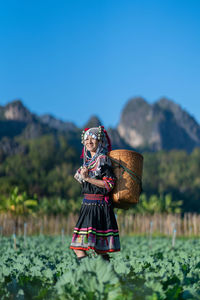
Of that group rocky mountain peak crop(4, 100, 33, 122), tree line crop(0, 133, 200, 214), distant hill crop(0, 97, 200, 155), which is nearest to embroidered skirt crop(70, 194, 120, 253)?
tree line crop(0, 133, 200, 214)

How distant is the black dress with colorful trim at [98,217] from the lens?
133 inches

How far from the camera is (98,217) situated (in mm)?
3422

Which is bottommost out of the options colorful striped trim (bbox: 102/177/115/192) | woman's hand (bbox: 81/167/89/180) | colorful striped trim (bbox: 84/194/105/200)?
colorful striped trim (bbox: 84/194/105/200)

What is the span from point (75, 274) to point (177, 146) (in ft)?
456

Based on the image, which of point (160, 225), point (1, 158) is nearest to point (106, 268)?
point (160, 225)

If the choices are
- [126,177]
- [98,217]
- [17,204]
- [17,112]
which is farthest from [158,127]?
[98,217]

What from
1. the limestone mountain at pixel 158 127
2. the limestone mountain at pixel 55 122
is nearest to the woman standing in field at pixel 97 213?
the limestone mountain at pixel 158 127

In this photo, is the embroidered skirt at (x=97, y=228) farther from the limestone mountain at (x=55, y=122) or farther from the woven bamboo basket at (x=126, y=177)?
the limestone mountain at (x=55, y=122)

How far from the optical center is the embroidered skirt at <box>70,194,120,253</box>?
11.0ft

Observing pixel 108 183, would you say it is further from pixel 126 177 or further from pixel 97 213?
pixel 97 213

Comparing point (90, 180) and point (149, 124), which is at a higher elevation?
point (149, 124)

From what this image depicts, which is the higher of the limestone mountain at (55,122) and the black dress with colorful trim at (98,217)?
the limestone mountain at (55,122)

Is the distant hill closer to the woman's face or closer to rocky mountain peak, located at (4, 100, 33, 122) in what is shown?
rocky mountain peak, located at (4, 100, 33, 122)

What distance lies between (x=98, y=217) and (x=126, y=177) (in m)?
0.45
